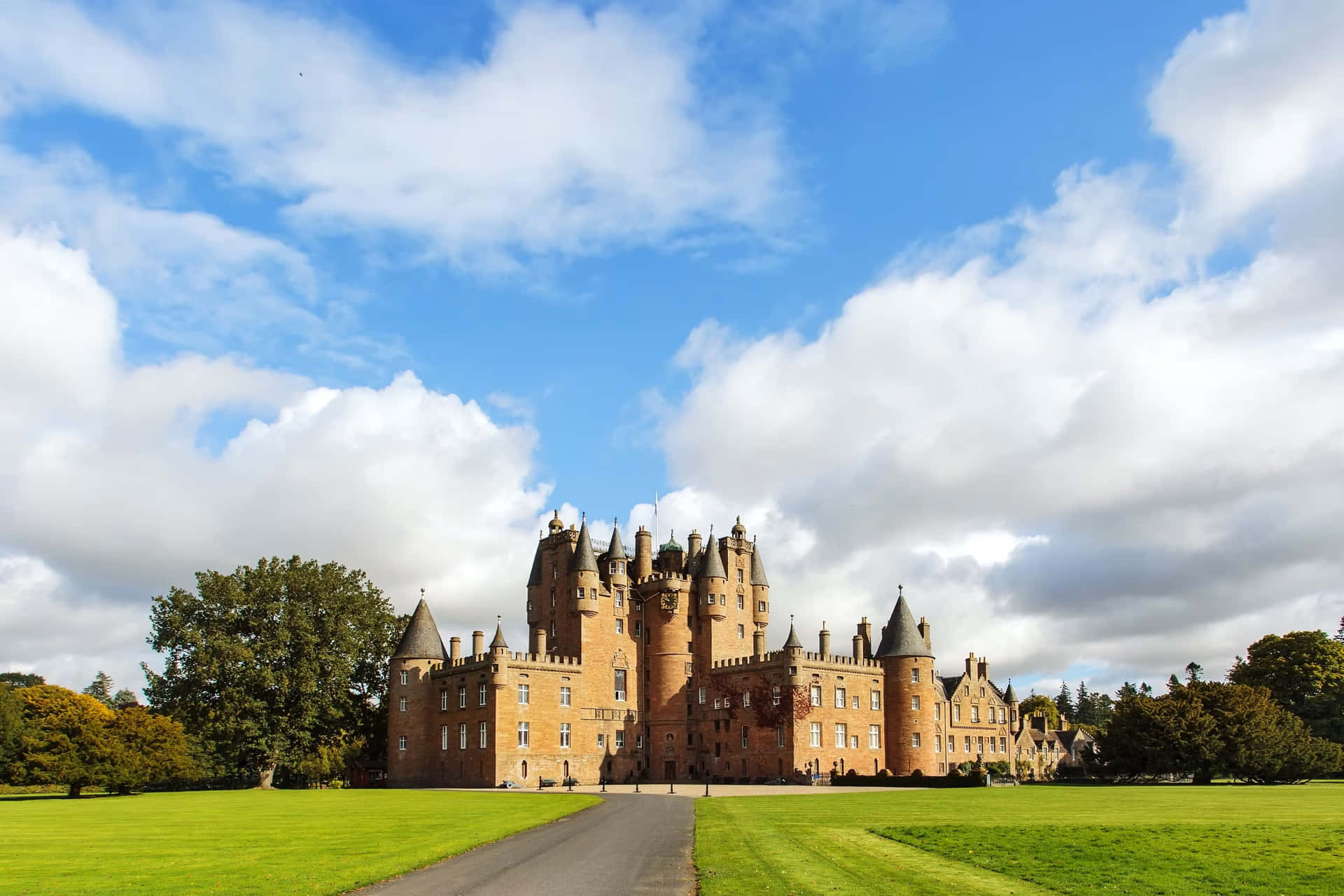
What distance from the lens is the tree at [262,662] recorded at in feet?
241

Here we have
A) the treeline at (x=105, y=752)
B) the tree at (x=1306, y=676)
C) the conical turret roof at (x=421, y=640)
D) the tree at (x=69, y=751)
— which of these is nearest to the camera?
the tree at (x=69, y=751)

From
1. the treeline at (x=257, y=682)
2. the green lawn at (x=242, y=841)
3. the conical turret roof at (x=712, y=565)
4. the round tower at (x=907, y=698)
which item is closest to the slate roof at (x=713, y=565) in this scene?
the conical turret roof at (x=712, y=565)

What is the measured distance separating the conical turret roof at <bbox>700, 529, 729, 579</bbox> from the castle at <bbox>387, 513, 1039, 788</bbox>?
6.9 inches

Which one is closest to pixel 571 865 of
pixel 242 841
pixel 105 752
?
pixel 242 841

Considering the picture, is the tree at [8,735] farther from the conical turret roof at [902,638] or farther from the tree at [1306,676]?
the tree at [1306,676]

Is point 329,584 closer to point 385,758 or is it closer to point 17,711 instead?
→ point 385,758

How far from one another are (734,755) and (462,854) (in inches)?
2341

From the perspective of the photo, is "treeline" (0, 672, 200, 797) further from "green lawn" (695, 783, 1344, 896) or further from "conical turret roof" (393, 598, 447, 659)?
"green lawn" (695, 783, 1344, 896)

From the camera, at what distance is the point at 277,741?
74.2m

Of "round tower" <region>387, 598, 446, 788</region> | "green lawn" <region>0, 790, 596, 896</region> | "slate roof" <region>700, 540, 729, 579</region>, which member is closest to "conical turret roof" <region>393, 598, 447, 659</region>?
"round tower" <region>387, 598, 446, 788</region>

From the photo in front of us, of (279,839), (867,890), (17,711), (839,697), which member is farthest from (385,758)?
(867,890)

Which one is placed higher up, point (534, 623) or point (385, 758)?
point (534, 623)

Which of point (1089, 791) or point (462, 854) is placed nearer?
point (462, 854)

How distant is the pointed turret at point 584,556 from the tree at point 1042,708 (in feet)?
225
